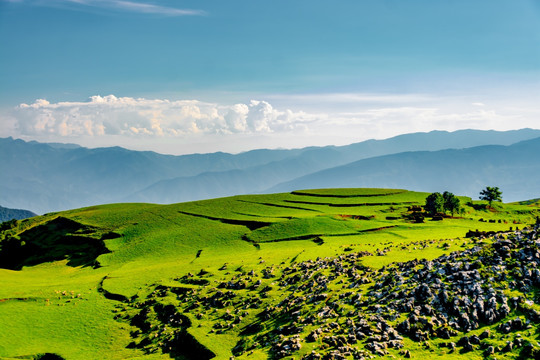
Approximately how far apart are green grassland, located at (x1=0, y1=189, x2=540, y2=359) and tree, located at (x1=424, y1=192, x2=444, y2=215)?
3.98m

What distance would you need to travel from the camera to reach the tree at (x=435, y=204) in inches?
4063

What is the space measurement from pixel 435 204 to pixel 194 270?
73.0m

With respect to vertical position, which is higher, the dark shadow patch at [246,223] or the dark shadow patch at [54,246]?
the dark shadow patch at [246,223]

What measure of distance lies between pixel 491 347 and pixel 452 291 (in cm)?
515

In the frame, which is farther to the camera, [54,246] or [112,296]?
[54,246]

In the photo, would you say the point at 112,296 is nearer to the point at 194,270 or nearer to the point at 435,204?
the point at 194,270

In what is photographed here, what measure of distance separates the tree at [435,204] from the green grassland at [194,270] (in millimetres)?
3980

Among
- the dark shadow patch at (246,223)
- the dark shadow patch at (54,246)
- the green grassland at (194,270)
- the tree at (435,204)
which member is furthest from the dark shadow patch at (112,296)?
the tree at (435,204)

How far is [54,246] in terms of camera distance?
102 m

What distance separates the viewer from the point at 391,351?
23391 mm

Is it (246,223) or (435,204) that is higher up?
(435,204)

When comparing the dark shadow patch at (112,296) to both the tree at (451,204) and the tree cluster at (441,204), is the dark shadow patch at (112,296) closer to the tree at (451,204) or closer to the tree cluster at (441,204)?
the tree cluster at (441,204)

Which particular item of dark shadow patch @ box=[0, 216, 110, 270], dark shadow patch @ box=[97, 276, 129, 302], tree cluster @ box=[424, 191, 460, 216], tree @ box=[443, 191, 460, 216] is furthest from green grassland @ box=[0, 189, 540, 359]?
tree @ box=[443, 191, 460, 216]

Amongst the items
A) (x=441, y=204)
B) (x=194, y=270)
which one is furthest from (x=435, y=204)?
(x=194, y=270)
